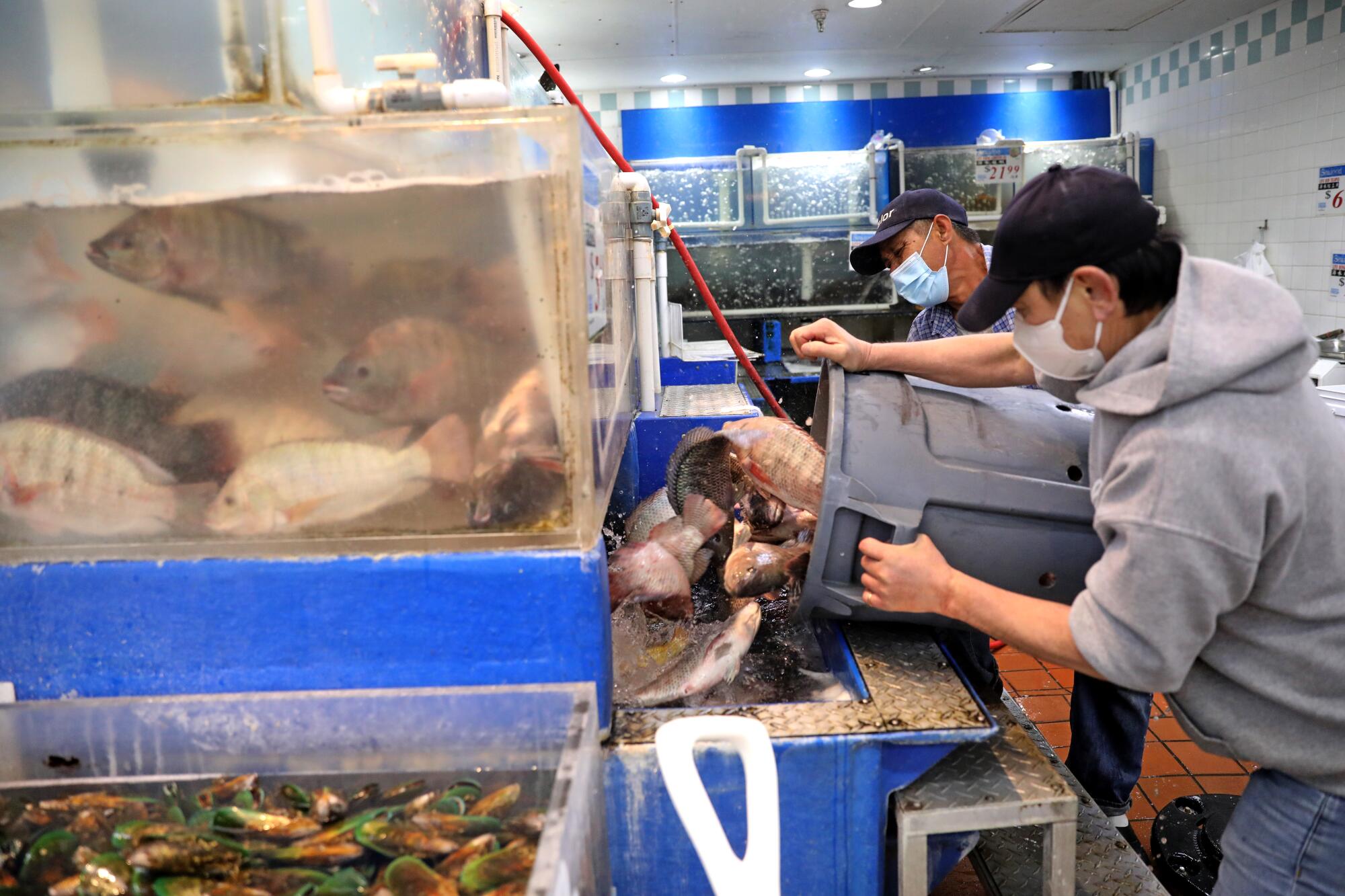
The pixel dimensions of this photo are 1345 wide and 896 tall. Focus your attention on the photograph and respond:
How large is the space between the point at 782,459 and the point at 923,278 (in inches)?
51.0

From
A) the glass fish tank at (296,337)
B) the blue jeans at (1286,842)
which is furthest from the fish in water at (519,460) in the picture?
the blue jeans at (1286,842)

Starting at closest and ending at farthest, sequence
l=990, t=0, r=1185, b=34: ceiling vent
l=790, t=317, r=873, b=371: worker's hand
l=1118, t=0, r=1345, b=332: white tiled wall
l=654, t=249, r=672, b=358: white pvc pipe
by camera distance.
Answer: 1. l=790, t=317, r=873, b=371: worker's hand
2. l=654, t=249, r=672, b=358: white pvc pipe
3. l=1118, t=0, r=1345, b=332: white tiled wall
4. l=990, t=0, r=1185, b=34: ceiling vent

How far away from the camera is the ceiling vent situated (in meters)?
6.84

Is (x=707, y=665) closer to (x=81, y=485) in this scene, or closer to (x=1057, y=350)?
(x=1057, y=350)

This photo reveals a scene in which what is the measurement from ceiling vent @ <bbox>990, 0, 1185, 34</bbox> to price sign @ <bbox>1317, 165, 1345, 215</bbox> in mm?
1645

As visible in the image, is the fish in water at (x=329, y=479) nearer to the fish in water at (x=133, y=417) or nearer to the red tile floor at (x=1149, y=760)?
the fish in water at (x=133, y=417)

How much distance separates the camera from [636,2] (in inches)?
253

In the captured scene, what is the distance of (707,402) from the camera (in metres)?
3.62

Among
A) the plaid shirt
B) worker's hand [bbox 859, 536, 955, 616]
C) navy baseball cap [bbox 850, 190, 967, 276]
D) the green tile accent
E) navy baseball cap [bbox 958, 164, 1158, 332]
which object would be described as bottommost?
worker's hand [bbox 859, 536, 955, 616]

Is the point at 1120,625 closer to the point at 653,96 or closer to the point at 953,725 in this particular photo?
the point at 953,725

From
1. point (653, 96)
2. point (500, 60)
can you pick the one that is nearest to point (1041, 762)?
point (500, 60)

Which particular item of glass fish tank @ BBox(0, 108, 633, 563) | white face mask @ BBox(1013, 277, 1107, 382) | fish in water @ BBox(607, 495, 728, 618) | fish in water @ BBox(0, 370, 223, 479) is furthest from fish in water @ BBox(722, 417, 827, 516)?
fish in water @ BBox(0, 370, 223, 479)

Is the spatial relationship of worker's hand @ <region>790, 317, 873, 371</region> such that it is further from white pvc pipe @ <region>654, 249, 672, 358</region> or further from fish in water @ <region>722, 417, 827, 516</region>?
white pvc pipe @ <region>654, 249, 672, 358</region>

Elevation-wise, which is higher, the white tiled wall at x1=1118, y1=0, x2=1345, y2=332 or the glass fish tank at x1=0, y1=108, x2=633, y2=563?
the white tiled wall at x1=1118, y1=0, x2=1345, y2=332
